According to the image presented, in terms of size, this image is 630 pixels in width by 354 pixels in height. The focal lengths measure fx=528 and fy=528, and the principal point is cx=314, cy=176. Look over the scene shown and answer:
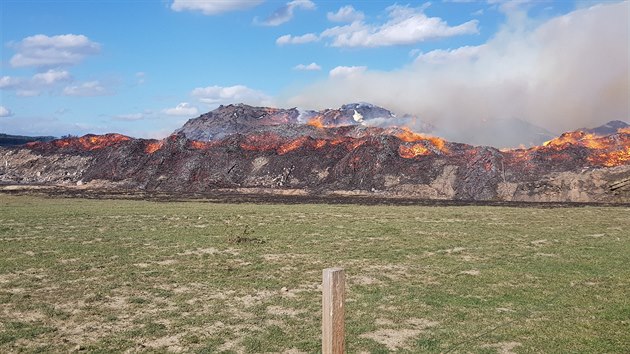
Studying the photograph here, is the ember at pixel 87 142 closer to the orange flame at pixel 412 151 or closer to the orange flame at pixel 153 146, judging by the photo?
the orange flame at pixel 153 146

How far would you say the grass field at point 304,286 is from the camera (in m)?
10.2

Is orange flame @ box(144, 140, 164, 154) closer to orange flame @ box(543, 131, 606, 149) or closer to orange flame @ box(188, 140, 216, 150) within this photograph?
orange flame @ box(188, 140, 216, 150)

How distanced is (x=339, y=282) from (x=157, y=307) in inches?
313

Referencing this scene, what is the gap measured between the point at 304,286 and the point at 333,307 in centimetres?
872

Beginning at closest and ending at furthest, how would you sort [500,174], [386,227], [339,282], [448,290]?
[339,282] < [448,290] < [386,227] < [500,174]

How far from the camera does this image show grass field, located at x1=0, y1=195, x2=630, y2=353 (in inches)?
400

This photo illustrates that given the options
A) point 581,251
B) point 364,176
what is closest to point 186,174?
point 364,176

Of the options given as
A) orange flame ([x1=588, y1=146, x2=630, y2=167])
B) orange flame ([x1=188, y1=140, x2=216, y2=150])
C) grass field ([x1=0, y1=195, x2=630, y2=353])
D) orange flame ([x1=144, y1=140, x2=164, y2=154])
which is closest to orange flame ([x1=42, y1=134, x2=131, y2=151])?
orange flame ([x1=144, y1=140, x2=164, y2=154])

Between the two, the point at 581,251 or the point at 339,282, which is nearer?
the point at 339,282

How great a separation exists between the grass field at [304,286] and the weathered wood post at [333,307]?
13.5ft

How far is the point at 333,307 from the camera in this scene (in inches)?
220

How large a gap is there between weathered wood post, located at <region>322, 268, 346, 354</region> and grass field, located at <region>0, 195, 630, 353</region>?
411 cm

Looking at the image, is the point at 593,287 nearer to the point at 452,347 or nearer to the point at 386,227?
the point at 452,347

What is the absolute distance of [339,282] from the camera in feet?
18.3
